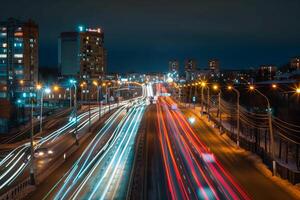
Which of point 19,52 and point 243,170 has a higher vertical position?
point 19,52

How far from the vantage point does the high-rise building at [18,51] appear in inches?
6024

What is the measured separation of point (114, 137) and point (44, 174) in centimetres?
2656

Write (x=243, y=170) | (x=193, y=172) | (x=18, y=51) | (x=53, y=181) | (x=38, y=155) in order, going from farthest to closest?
(x=18, y=51)
(x=38, y=155)
(x=243, y=170)
(x=193, y=172)
(x=53, y=181)

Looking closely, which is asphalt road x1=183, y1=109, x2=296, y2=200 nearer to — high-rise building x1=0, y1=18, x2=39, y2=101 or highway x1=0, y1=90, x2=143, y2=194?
highway x1=0, y1=90, x2=143, y2=194

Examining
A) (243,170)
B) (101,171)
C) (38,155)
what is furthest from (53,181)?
(243,170)

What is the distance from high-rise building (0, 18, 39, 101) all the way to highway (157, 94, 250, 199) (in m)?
98.4

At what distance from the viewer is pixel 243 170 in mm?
40312

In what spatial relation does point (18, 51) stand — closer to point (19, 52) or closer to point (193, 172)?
point (19, 52)

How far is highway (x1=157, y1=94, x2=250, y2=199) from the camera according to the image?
102 ft

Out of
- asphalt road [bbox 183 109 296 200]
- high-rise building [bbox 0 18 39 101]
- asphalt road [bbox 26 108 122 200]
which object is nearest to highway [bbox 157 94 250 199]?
asphalt road [bbox 183 109 296 200]

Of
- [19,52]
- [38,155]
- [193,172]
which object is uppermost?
[19,52]

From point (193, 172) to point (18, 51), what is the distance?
128 m

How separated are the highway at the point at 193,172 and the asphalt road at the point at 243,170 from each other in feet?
2.20

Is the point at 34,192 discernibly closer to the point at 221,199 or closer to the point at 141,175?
the point at 141,175
